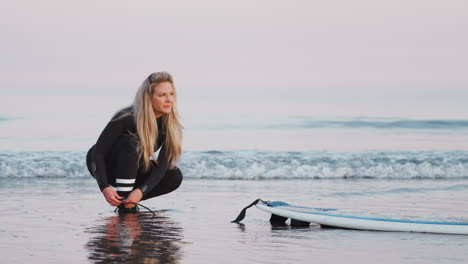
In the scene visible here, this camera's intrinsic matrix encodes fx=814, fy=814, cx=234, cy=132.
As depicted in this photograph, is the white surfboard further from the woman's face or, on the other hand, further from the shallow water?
the woman's face

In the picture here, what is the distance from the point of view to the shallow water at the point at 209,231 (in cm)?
454

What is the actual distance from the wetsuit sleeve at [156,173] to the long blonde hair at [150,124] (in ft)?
0.12

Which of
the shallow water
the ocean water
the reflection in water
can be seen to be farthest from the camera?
the ocean water

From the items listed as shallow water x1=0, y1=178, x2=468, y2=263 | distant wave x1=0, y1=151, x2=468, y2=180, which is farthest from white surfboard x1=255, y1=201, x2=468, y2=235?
distant wave x1=0, y1=151, x2=468, y2=180

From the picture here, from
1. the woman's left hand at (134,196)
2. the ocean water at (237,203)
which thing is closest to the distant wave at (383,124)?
the ocean water at (237,203)

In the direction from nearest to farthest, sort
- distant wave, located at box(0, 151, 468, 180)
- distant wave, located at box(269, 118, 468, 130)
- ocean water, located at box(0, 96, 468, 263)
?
ocean water, located at box(0, 96, 468, 263)
distant wave, located at box(0, 151, 468, 180)
distant wave, located at box(269, 118, 468, 130)

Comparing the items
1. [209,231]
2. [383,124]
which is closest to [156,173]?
[209,231]

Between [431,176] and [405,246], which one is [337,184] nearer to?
[431,176]

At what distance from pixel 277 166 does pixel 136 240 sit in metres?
6.84

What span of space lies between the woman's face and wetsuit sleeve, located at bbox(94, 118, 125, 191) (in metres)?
0.28

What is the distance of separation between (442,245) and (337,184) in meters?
5.07

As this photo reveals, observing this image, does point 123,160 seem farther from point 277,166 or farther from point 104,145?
point 277,166

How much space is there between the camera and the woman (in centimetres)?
609

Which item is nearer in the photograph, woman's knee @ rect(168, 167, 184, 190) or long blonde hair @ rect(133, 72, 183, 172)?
long blonde hair @ rect(133, 72, 183, 172)
